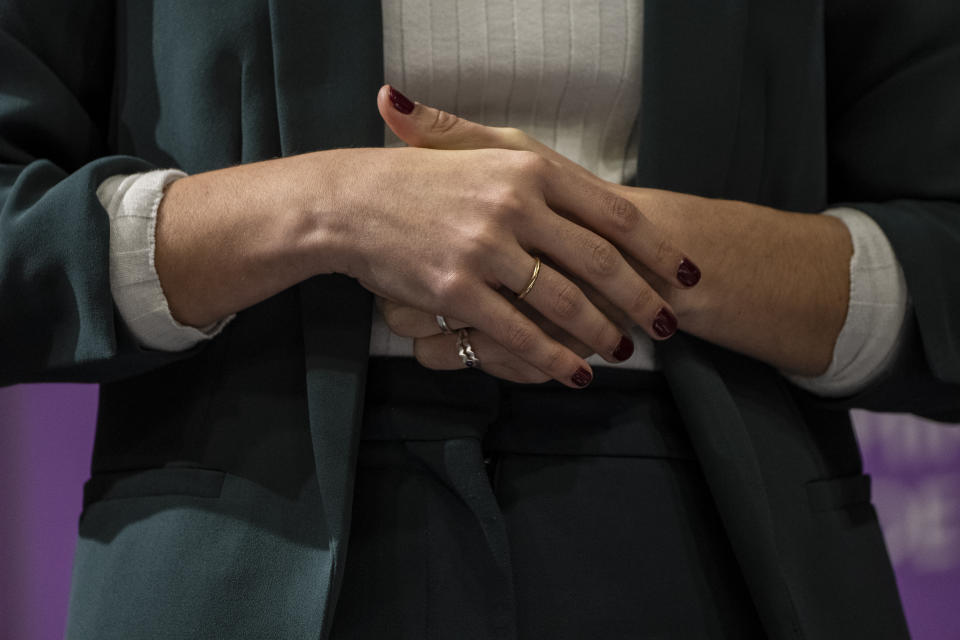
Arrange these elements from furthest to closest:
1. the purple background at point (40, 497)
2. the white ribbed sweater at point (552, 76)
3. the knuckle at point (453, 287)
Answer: the purple background at point (40, 497), the white ribbed sweater at point (552, 76), the knuckle at point (453, 287)

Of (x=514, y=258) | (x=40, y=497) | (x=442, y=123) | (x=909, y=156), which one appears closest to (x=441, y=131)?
(x=442, y=123)

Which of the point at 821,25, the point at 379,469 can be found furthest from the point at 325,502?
the point at 821,25

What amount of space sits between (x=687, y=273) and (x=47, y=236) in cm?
49

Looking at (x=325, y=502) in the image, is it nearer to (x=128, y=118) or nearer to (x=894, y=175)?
(x=128, y=118)

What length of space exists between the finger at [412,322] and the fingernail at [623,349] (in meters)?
0.12

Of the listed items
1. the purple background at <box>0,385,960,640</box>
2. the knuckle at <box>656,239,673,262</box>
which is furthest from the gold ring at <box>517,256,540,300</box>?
the purple background at <box>0,385,960,640</box>

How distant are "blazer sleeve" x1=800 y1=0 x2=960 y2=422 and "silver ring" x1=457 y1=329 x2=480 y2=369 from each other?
0.37m

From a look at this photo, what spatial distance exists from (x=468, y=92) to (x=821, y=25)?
0.36 m

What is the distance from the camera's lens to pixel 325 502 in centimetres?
64

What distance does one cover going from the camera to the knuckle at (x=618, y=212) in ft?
2.21

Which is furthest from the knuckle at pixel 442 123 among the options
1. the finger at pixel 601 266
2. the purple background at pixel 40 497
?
the purple background at pixel 40 497

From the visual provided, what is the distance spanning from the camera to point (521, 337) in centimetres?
64

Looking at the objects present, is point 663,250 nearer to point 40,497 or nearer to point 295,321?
point 295,321

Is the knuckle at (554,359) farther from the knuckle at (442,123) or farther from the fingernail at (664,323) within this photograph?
the knuckle at (442,123)
